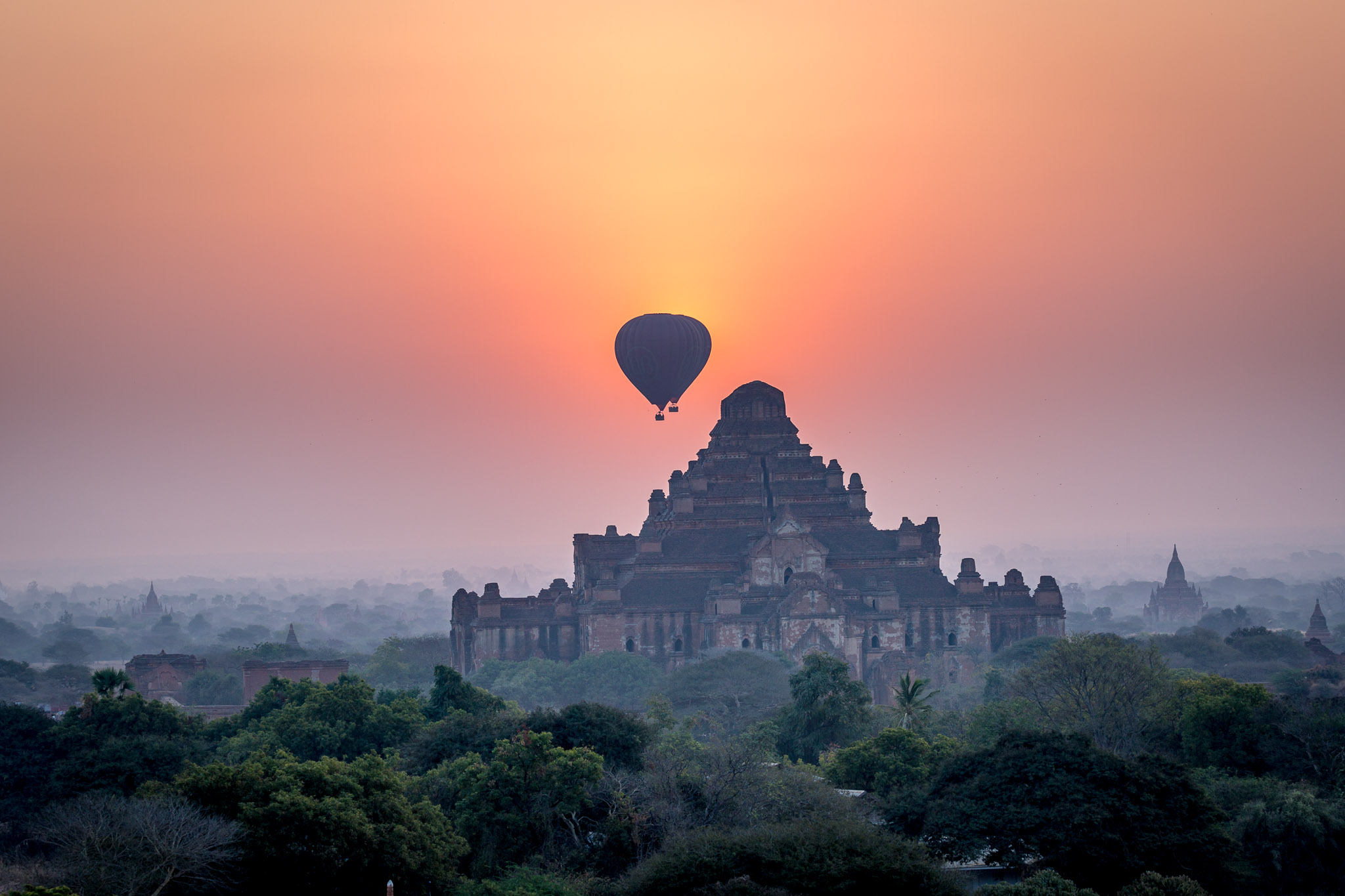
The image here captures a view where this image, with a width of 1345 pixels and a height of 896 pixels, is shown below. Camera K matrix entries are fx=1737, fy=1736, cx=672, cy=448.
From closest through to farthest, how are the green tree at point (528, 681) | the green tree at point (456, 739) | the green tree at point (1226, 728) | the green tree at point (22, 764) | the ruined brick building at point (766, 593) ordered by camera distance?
the green tree at point (22, 764), the green tree at point (456, 739), the green tree at point (1226, 728), the green tree at point (528, 681), the ruined brick building at point (766, 593)

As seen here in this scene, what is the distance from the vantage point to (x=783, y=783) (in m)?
40.7

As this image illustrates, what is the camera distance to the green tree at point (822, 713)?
188 feet

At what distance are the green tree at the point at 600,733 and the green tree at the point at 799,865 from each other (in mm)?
9835

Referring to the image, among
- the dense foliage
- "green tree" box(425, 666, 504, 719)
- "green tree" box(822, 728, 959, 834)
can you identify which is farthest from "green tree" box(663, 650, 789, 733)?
"green tree" box(822, 728, 959, 834)

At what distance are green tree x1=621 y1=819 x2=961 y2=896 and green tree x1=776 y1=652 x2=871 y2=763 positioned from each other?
22.4m

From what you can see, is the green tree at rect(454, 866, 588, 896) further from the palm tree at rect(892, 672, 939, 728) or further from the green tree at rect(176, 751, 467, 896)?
the palm tree at rect(892, 672, 939, 728)

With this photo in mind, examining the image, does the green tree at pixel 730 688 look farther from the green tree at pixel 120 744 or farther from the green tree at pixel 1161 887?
the green tree at pixel 1161 887

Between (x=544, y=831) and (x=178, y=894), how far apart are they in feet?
28.8

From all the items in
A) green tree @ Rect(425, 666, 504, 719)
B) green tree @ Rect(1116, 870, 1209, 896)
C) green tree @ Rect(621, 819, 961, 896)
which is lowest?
green tree @ Rect(1116, 870, 1209, 896)

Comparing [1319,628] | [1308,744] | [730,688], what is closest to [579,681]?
[730,688]

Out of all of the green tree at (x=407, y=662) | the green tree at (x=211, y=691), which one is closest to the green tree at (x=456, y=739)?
the green tree at (x=407, y=662)

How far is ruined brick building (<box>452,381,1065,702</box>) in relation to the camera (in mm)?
84250

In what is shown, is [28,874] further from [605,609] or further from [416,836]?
[605,609]

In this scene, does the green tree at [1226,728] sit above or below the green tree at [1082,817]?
above
